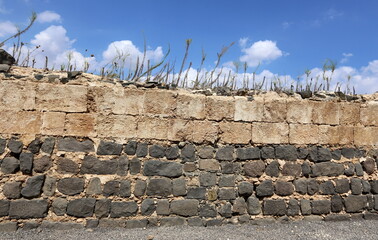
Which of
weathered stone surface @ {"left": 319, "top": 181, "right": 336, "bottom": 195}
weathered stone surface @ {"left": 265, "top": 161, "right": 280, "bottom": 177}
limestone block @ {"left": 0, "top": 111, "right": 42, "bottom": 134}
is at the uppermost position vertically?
limestone block @ {"left": 0, "top": 111, "right": 42, "bottom": 134}

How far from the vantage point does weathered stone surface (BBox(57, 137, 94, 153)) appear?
4.17 m

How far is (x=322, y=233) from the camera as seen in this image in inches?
171

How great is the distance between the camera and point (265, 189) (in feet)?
15.4

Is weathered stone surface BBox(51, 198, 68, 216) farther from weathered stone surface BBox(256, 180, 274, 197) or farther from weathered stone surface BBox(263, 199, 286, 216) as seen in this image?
weathered stone surface BBox(263, 199, 286, 216)

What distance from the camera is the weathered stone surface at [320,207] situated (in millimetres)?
4836

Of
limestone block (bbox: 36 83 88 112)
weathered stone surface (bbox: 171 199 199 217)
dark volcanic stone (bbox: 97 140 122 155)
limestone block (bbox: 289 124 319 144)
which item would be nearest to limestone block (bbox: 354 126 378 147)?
limestone block (bbox: 289 124 319 144)

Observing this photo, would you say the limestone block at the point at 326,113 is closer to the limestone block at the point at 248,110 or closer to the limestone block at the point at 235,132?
the limestone block at the point at 248,110

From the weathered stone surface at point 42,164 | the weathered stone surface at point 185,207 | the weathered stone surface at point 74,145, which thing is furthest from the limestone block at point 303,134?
the weathered stone surface at point 42,164

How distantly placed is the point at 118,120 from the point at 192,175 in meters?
1.22

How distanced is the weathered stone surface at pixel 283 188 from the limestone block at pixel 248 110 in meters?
0.96

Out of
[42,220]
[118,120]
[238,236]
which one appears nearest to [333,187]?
[238,236]

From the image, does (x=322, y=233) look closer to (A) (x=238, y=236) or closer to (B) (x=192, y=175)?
(A) (x=238, y=236)

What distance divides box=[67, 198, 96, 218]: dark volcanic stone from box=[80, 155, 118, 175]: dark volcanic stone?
1.17 ft

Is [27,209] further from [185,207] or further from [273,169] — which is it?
[273,169]
